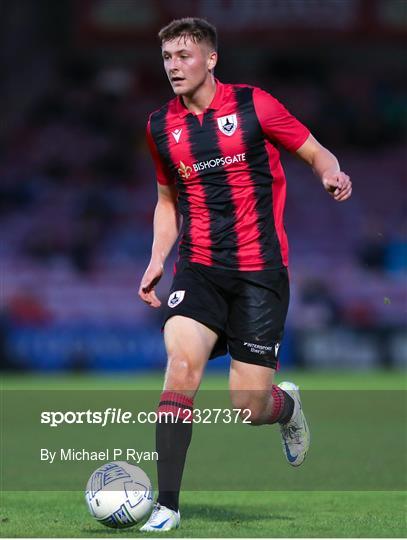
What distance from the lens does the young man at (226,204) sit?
6215mm

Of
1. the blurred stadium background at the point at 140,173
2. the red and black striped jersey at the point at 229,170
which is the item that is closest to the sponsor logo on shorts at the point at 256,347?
the red and black striped jersey at the point at 229,170

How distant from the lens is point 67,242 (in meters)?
21.9

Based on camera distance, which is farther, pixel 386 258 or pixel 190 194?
pixel 386 258

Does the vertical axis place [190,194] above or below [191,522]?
above

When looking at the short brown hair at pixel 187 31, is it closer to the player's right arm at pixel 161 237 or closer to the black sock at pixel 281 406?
the player's right arm at pixel 161 237

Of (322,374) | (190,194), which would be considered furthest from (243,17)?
(190,194)

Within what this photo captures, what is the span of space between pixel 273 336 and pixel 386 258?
15.1 m

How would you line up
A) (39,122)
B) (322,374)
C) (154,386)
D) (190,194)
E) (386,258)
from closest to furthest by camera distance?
(190,194) < (154,386) < (322,374) < (386,258) < (39,122)

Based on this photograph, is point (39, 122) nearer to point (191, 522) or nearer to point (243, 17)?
point (243, 17)

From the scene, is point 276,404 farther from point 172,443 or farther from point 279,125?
point 279,125

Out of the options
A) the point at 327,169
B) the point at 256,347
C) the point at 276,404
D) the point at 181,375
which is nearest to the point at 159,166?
the point at 327,169

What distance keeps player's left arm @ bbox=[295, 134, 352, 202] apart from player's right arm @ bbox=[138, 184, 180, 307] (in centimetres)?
77

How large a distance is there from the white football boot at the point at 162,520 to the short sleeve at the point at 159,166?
5.93 feet

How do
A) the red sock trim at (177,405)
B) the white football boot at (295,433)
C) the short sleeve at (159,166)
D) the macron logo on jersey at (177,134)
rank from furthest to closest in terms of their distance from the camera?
the white football boot at (295,433)
the short sleeve at (159,166)
the macron logo on jersey at (177,134)
the red sock trim at (177,405)
